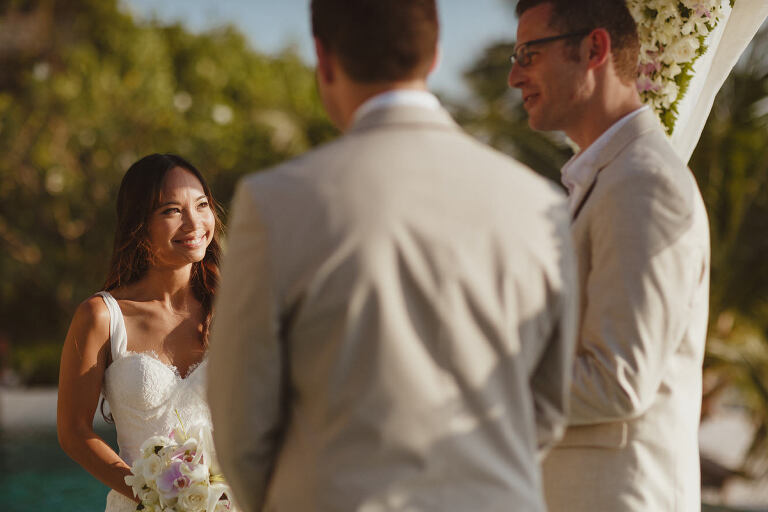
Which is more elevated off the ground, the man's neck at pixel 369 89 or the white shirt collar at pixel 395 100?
the man's neck at pixel 369 89

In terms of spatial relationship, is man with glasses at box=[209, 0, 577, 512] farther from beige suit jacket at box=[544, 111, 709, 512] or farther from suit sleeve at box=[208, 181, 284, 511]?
beige suit jacket at box=[544, 111, 709, 512]

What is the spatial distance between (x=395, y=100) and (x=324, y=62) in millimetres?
170

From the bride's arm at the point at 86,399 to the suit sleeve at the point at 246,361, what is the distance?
160 centimetres

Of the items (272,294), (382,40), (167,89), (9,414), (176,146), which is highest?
(167,89)

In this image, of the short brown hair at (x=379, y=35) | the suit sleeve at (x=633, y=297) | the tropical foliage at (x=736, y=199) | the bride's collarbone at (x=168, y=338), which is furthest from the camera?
the tropical foliage at (x=736, y=199)

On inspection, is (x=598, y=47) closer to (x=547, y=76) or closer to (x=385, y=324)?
(x=547, y=76)

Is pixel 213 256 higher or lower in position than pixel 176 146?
lower

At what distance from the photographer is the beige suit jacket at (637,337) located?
195cm

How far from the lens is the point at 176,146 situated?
20016 mm

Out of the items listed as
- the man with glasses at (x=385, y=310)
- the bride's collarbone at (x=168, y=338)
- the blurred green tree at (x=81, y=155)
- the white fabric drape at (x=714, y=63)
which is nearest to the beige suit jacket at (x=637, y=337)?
the man with glasses at (x=385, y=310)

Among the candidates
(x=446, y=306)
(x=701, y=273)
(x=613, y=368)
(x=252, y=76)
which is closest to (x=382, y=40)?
(x=446, y=306)

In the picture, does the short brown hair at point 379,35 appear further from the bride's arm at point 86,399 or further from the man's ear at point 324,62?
the bride's arm at point 86,399

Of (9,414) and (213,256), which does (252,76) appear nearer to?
(9,414)

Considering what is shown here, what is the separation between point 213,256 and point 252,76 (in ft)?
86.5
